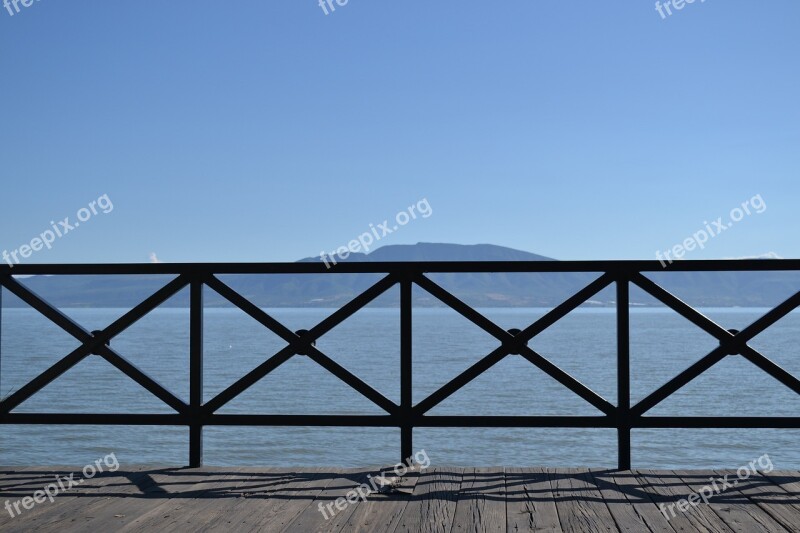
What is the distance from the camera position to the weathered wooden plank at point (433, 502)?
3129 millimetres

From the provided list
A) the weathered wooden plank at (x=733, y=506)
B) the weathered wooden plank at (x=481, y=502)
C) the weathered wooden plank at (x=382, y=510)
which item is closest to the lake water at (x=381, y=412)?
the weathered wooden plank at (x=733, y=506)

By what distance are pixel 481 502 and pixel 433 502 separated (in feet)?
0.66

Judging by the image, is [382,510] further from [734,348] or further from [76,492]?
[734,348]

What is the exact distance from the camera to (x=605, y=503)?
3463 mm

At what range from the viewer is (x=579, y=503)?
3467 millimetres

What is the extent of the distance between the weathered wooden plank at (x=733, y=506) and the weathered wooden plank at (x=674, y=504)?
4 centimetres

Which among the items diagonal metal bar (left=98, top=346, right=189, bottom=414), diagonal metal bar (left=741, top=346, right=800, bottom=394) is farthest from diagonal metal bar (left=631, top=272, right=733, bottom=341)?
diagonal metal bar (left=98, top=346, right=189, bottom=414)

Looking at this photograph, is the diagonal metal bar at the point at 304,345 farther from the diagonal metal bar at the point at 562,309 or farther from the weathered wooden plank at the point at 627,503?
the weathered wooden plank at the point at 627,503

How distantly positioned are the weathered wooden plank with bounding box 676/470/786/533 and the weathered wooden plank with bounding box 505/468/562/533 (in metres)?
0.63

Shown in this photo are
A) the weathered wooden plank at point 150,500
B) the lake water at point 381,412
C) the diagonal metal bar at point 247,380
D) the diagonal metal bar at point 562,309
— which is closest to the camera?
the weathered wooden plank at point 150,500

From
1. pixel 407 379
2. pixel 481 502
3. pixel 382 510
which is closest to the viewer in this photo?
pixel 382 510

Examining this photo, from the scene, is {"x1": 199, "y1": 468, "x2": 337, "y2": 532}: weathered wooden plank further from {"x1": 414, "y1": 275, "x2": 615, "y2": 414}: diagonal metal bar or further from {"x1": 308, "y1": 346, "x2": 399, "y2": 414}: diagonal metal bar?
{"x1": 414, "y1": 275, "x2": 615, "y2": 414}: diagonal metal bar

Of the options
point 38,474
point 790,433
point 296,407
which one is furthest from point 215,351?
point 38,474

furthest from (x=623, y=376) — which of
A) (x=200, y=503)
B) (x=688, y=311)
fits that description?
(x=200, y=503)
